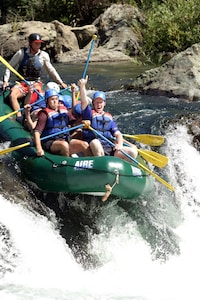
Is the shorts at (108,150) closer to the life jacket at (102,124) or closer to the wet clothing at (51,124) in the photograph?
the life jacket at (102,124)

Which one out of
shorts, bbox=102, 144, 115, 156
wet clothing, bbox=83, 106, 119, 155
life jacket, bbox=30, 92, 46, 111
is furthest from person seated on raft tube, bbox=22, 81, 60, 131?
shorts, bbox=102, 144, 115, 156

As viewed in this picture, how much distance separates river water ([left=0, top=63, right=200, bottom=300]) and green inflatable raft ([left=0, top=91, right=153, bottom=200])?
0.23 metres

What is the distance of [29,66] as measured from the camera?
7.55 metres

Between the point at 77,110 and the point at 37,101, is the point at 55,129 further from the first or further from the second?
the point at 37,101

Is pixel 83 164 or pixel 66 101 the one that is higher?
pixel 66 101

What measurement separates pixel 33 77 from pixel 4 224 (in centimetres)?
288

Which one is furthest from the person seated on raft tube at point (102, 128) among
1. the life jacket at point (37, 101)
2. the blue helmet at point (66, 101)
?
the life jacket at point (37, 101)

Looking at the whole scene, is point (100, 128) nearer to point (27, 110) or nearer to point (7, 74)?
point (27, 110)

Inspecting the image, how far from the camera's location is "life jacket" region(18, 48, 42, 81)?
7520 millimetres

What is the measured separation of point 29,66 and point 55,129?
5.70 feet

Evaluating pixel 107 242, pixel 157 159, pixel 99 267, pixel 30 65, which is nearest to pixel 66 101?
pixel 30 65

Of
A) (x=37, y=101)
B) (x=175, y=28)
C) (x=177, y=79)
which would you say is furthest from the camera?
(x=175, y=28)

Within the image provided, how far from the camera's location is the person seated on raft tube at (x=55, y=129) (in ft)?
19.7

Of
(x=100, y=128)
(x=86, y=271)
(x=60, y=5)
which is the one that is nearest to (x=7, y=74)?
(x=100, y=128)
